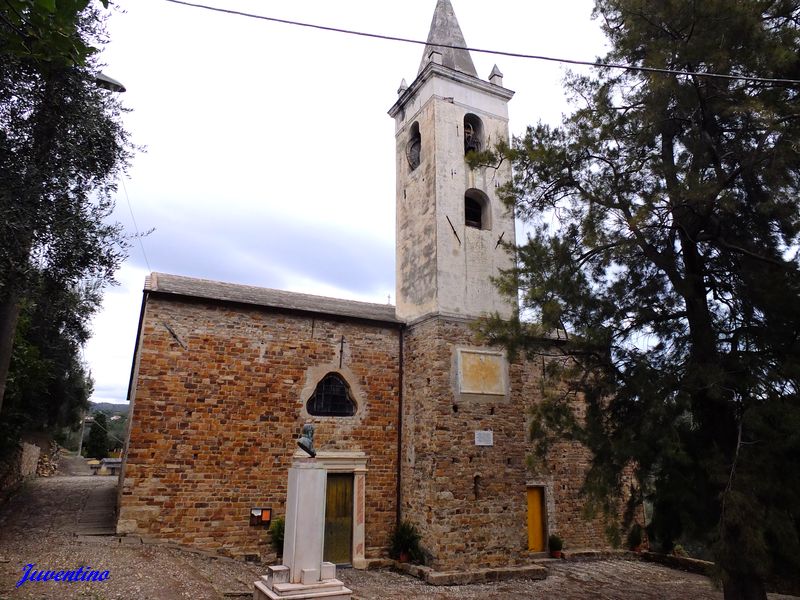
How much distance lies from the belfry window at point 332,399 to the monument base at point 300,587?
4517 mm

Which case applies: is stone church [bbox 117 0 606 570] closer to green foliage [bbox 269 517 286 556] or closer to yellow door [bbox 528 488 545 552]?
yellow door [bbox 528 488 545 552]

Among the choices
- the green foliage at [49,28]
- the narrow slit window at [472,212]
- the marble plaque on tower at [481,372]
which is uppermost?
the narrow slit window at [472,212]

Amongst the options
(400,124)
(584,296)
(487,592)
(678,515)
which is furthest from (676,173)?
(400,124)

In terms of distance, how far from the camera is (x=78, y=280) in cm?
793

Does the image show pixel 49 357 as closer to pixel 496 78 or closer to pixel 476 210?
pixel 476 210

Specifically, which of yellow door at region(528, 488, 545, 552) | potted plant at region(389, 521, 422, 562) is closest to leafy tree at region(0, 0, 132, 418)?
potted plant at region(389, 521, 422, 562)

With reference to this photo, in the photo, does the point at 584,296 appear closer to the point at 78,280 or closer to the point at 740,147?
the point at 740,147

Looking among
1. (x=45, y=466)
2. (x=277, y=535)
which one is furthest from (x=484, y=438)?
(x=45, y=466)

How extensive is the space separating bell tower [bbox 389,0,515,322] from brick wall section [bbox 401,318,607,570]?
0.94m

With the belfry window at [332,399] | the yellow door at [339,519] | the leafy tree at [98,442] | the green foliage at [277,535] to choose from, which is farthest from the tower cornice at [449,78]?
the leafy tree at [98,442]

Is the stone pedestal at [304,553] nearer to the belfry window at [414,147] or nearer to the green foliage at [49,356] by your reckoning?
the green foliage at [49,356]

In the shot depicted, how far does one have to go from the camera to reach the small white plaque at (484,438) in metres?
11.3

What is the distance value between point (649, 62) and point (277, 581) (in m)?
9.06

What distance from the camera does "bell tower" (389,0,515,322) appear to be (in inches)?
481
